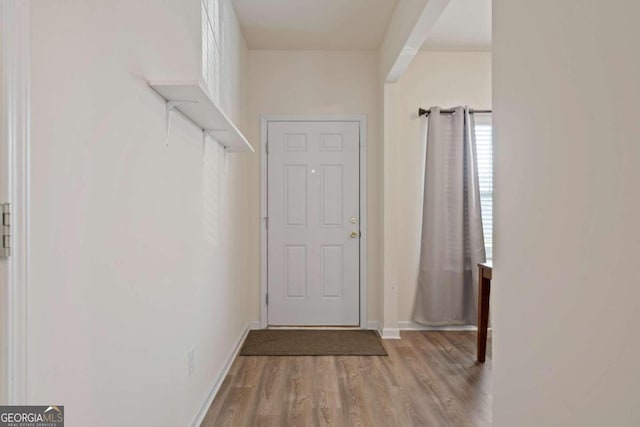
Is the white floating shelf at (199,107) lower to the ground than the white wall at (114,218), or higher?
higher

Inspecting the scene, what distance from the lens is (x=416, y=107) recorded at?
13.4 feet

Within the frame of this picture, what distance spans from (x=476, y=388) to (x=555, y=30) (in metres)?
2.35

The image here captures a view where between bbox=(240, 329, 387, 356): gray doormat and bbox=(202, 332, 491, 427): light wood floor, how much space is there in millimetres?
98

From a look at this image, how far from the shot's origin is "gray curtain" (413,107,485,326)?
3920 mm

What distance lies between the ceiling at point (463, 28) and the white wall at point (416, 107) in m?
0.16

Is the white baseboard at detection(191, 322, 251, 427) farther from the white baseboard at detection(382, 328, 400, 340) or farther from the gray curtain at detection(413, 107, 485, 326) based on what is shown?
the gray curtain at detection(413, 107, 485, 326)

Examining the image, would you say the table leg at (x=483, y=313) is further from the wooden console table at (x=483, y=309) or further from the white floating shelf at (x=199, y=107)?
the white floating shelf at (x=199, y=107)

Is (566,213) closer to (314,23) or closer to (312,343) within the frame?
(312,343)

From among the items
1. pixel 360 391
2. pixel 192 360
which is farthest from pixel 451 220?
pixel 192 360

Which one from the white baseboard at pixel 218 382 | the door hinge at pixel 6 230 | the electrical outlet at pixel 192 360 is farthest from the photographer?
the white baseboard at pixel 218 382

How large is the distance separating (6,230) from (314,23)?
320cm

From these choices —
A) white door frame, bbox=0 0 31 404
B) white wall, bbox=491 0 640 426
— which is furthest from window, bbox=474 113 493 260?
white door frame, bbox=0 0 31 404

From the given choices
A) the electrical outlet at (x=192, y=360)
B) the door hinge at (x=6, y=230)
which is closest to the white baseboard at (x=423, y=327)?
the electrical outlet at (x=192, y=360)

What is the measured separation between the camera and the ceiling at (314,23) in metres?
3.17
